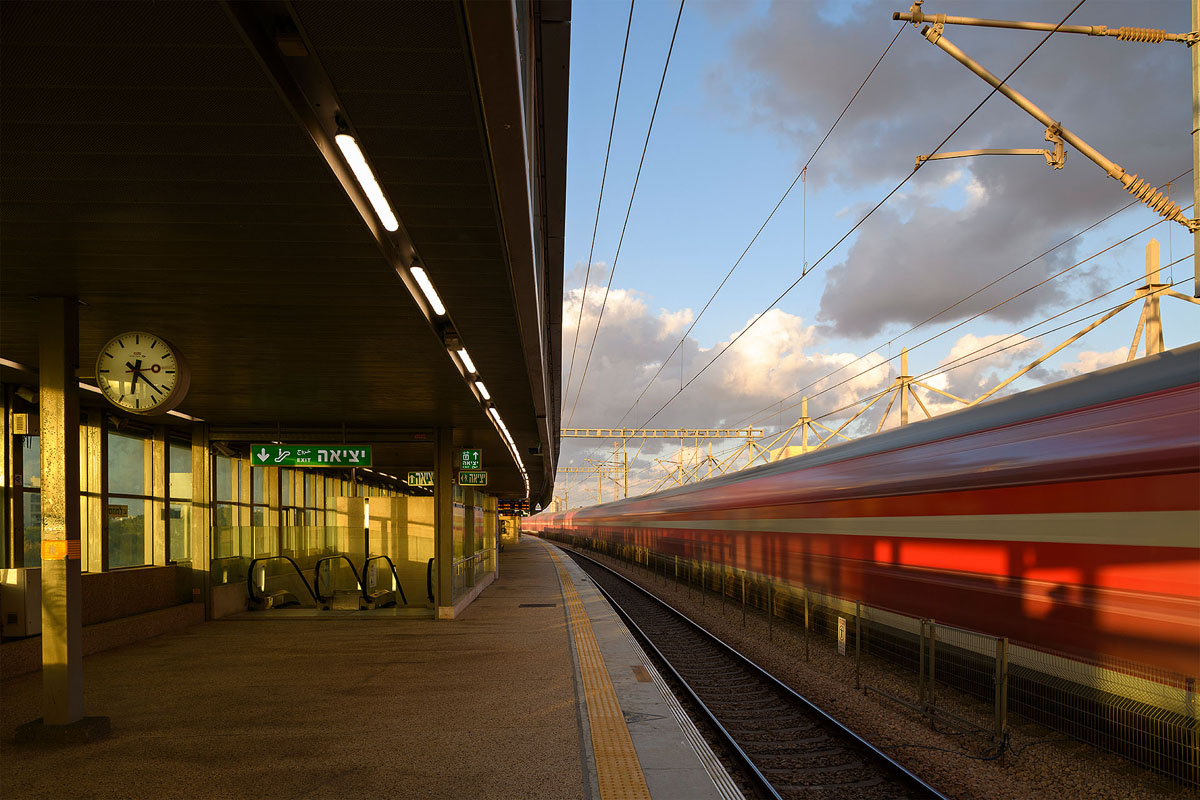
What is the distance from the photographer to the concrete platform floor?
233 inches

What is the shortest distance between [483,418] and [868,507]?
297 inches

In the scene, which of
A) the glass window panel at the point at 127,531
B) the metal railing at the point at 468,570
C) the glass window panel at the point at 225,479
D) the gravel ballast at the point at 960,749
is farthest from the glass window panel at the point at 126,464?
the gravel ballast at the point at 960,749

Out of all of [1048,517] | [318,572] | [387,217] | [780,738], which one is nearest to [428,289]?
[387,217]

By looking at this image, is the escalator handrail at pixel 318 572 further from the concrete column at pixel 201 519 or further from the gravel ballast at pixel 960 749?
the gravel ballast at pixel 960 749

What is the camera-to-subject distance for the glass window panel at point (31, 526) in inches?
402

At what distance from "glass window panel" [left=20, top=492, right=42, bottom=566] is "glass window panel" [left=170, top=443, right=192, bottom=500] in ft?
13.1


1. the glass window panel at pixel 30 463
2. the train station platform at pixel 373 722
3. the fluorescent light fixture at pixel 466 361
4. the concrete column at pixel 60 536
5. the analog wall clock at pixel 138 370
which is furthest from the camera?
the glass window panel at pixel 30 463

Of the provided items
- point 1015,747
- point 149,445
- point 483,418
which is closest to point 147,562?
point 149,445

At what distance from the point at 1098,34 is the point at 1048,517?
4108 mm

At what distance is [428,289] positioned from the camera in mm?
7086

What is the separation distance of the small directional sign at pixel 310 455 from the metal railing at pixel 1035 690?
8.27 m

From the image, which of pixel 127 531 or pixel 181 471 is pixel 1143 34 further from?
pixel 181 471

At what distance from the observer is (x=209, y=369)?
1060cm

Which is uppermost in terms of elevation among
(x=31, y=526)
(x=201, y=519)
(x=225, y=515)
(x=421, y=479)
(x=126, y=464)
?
(x=126, y=464)
